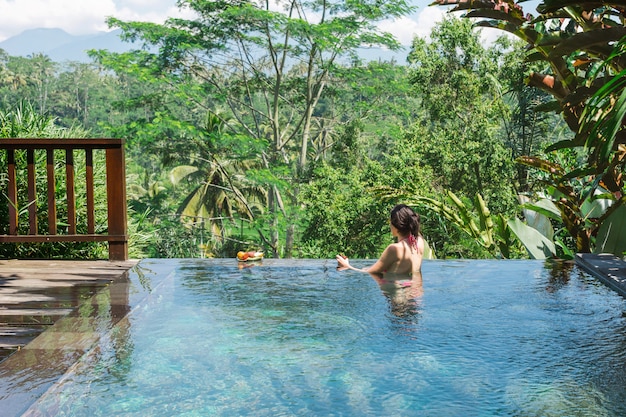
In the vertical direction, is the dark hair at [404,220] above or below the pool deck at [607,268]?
above

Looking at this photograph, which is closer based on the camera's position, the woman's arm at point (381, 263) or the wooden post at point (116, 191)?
the woman's arm at point (381, 263)

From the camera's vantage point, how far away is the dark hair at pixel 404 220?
17.5 ft

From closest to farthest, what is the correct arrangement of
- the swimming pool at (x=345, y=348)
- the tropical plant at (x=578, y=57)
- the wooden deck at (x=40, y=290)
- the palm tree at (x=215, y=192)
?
the swimming pool at (x=345, y=348) → the wooden deck at (x=40, y=290) → the tropical plant at (x=578, y=57) → the palm tree at (x=215, y=192)

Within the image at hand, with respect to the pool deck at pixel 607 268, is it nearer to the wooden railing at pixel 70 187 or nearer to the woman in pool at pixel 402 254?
the woman in pool at pixel 402 254

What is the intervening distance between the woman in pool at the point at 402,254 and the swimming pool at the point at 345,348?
7.0 inches

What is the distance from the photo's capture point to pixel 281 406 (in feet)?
8.82

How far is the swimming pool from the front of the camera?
8.89 feet

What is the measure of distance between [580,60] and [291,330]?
113 inches

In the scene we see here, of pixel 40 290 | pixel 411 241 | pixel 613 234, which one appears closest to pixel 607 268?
pixel 613 234

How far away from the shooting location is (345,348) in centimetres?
347

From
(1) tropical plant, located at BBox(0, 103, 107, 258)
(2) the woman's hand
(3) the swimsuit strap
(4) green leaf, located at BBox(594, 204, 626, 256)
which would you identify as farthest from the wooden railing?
(4) green leaf, located at BBox(594, 204, 626, 256)

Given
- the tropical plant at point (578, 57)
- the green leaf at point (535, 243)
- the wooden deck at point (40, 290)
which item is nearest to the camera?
the wooden deck at point (40, 290)

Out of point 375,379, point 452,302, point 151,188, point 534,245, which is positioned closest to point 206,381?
point 375,379

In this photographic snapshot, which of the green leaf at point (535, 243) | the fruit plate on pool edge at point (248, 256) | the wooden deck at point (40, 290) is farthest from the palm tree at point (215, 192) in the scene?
the wooden deck at point (40, 290)
